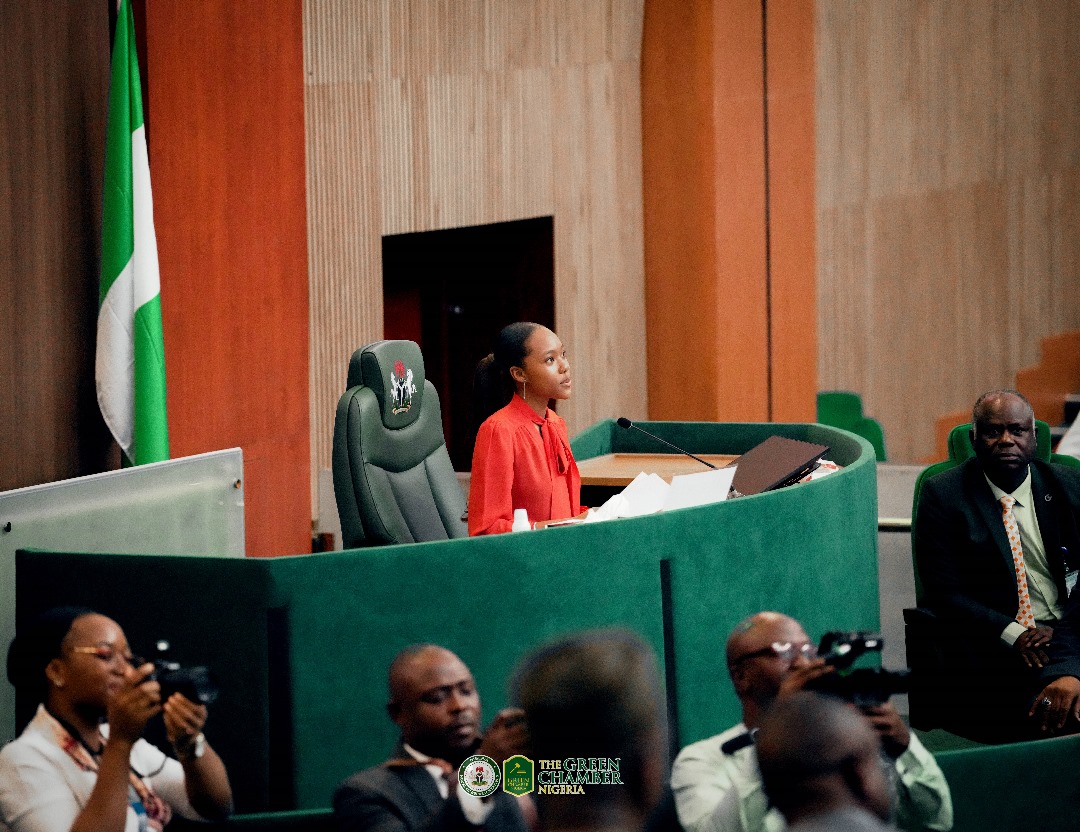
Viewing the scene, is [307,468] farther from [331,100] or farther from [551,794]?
[551,794]

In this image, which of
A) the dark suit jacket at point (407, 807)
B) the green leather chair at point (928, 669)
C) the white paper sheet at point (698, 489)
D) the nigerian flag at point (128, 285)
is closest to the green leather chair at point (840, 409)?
the green leather chair at point (928, 669)

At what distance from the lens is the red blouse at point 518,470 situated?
3.15m

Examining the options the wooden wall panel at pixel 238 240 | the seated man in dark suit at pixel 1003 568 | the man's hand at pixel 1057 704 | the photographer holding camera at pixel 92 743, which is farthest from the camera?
the wooden wall panel at pixel 238 240

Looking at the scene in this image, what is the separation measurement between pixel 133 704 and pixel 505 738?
54 cm

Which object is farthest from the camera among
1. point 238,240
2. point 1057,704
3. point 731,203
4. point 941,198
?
point 941,198

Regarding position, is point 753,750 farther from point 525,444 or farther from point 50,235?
point 50,235

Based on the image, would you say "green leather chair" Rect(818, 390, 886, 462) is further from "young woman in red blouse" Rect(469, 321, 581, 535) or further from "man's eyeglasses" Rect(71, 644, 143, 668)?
"man's eyeglasses" Rect(71, 644, 143, 668)

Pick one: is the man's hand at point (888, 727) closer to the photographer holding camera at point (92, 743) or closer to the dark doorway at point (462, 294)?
the photographer holding camera at point (92, 743)

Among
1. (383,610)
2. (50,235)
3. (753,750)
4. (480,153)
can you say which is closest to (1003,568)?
(753,750)

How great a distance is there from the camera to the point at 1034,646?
2891 millimetres

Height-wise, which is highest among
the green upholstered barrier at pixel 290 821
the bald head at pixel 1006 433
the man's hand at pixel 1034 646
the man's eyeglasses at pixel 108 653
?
the bald head at pixel 1006 433

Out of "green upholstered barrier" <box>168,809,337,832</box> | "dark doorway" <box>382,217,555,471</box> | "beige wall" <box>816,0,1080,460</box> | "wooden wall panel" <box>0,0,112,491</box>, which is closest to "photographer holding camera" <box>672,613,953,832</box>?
"green upholstered barrier" <box>168,809,337,832</box>

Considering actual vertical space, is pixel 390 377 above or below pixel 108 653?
above

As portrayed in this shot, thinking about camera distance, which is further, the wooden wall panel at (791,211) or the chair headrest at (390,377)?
the wooden wall panel at (791,211)
